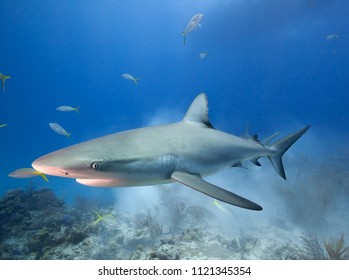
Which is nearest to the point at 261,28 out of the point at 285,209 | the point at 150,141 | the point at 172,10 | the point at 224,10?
the point at 224,10

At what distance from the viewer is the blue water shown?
3012cm

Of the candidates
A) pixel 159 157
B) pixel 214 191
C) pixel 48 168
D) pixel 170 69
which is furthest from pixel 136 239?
pixel 170 69

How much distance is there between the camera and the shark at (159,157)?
201 centimetres

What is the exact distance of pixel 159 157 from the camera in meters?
2.47

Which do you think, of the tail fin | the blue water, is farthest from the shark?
the blue water

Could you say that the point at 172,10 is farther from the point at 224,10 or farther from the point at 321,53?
the point at 321,53

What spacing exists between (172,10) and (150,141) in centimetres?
4425

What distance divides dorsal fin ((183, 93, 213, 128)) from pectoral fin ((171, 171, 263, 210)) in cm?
125

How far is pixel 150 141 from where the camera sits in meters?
2.60

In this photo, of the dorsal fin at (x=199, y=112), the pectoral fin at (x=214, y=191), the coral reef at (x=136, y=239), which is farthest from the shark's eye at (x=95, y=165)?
the coral reef at (x=136, y=239)

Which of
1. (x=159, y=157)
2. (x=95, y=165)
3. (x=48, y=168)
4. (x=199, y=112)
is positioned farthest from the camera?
(x=199, y=112)

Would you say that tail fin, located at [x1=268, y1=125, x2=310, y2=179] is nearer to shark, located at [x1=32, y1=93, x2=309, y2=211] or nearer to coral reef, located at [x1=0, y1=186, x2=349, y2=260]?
shark, located at [x1=32, y1=93, x2=309, y2=211]

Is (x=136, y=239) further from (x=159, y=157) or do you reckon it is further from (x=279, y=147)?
(x=159, y=157)

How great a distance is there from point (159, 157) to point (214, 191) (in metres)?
0.65
